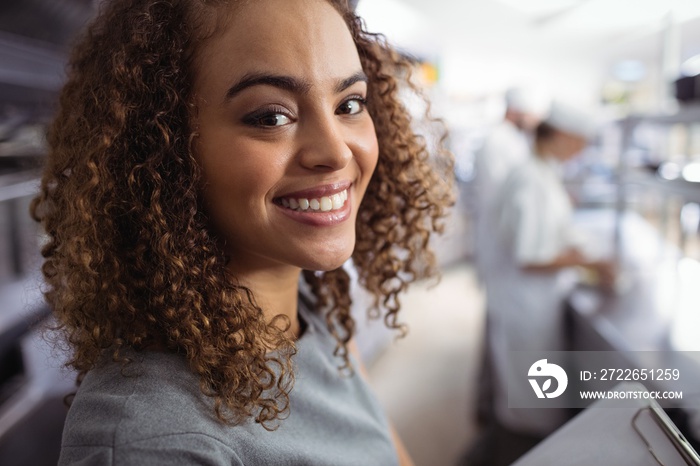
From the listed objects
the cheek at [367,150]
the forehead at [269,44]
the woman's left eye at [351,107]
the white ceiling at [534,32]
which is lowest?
the cheek at [367,150]

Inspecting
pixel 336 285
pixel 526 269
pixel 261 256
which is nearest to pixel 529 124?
pixel 526 269

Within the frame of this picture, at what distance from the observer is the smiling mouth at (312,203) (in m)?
0.72

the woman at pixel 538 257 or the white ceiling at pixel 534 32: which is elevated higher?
the white ceiling at pixel 534 32

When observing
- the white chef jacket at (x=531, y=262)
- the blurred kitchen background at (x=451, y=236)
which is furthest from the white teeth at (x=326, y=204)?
the white chef jacket at (x=531, y=262)

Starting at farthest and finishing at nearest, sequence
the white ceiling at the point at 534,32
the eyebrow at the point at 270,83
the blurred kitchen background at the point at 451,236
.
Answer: the white ceiling at the point at 534,32, the blurred kitchen background at the point at 451,236, the eyebrow at the point at 270,83

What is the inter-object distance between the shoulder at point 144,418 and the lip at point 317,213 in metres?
0.26

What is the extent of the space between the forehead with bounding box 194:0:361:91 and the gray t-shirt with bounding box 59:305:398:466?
0.41 metres

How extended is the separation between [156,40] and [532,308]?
6.26 ft

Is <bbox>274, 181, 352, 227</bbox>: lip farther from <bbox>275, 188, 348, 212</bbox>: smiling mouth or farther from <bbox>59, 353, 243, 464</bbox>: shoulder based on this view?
<bbox>59, 353, 243, 464</bbox>: shoulder

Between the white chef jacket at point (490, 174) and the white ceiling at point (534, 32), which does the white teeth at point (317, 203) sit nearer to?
the white ceiling at point (534, 32)

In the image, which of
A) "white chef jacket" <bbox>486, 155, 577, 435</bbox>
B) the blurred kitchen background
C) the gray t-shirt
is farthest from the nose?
"white chef jacket" <bbox>486, 155, 577, 435</bbox>

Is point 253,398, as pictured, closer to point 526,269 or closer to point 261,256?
point 261,256

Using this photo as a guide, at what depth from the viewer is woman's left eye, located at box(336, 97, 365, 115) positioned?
2.56 ft

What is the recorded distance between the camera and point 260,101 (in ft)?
2.26
